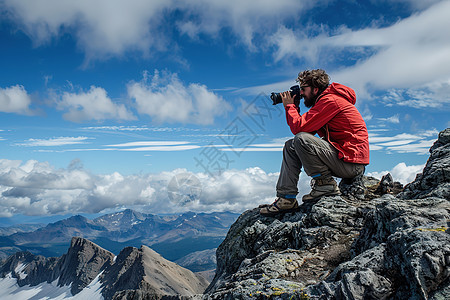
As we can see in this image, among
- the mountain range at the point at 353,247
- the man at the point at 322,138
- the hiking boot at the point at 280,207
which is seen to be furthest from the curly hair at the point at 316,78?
the hiking boot at the point at 280,207

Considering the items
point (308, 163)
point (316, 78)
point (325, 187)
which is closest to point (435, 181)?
point (325, 187)

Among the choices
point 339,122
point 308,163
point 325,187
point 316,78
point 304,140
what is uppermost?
point 316,78

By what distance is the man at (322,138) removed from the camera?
28.6 feet

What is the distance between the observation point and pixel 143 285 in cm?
18900

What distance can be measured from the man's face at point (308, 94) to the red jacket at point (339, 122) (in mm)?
607

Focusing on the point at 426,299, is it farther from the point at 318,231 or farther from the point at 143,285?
the point at 143,285

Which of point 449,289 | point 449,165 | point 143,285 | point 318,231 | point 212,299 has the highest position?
point 449,165

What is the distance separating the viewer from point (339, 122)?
28.9ft

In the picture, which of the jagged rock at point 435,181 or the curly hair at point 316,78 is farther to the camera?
the curly hair at point 316,78

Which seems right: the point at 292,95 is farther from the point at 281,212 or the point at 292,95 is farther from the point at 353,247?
the point at 353,247

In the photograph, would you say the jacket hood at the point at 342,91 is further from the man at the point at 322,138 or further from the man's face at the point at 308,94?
the man's face at the point at 308,94

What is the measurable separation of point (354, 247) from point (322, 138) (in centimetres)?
397

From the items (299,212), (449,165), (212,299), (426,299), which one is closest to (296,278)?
(212,299)

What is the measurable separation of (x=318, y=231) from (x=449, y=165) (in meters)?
4.32
